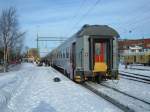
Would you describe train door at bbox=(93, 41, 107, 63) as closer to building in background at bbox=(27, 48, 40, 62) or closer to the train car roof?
the train car roof

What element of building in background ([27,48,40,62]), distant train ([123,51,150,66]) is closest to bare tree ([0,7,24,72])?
distant train ([123,51,150,66])

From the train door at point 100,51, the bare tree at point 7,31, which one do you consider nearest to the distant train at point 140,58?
the bare tree at point 7,31

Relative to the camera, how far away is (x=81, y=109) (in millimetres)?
11508

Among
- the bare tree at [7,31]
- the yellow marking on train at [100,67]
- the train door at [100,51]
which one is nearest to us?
the yellow marking on train at [100,67]

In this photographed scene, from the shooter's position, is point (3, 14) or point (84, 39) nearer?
point (84, 39)

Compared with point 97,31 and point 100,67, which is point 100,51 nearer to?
point 100,67

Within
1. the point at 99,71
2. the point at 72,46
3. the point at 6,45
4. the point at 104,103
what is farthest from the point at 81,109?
the point at 6,45

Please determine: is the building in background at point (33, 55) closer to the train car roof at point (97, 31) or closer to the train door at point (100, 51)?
the train car roof at point (97, 31)

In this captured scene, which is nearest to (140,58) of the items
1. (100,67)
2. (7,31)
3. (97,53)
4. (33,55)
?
(7,31)

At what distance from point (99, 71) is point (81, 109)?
10128 millimetres

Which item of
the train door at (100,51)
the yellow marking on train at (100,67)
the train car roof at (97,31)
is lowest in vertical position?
the yellow marking on train at (100,67)

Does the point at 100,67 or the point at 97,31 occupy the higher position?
the point at 97,31

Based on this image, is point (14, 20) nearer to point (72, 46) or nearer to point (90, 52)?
point (72, 46)

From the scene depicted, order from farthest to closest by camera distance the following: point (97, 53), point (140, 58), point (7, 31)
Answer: point (140, 58) → point (7, 31) → point (97, 53)
